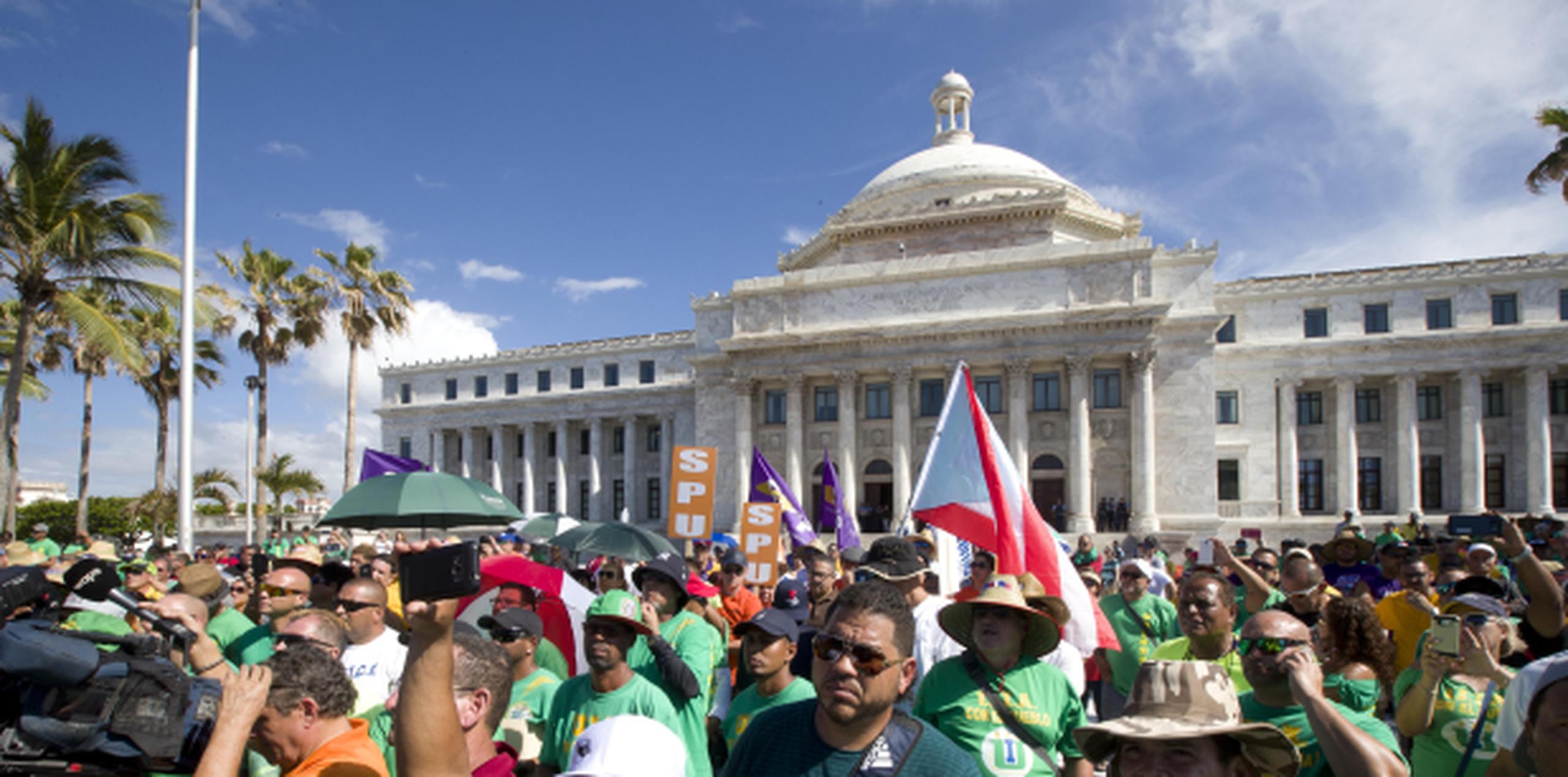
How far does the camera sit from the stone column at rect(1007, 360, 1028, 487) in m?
35.0

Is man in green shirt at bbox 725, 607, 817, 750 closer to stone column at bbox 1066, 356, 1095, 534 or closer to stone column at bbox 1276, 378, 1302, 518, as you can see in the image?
stone column at bbox 1066, 356, 1095, 534

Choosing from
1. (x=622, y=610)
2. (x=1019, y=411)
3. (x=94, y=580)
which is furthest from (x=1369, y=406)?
(x=94, y=580)

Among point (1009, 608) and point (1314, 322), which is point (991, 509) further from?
point (1314, 322)

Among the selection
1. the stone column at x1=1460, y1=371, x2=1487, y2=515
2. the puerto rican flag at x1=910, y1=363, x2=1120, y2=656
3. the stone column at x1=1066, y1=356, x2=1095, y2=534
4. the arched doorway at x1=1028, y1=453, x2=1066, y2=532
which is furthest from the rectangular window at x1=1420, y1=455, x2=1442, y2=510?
the puerto rican flag at x1=910, y1=363, x2=1120, y2=656

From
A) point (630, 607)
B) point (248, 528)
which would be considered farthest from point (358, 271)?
point (630, 607)

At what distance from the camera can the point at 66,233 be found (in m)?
16.4

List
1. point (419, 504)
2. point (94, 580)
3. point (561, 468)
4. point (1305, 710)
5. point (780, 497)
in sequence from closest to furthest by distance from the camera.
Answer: point (1305, 710), point (94, 580), point (419, 504), point (780, 497), point (561, 468)

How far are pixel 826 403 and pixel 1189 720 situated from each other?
36.8 m

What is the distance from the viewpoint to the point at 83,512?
101 ft

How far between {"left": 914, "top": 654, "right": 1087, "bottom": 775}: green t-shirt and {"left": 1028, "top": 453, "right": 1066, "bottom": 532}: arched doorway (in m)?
32.1

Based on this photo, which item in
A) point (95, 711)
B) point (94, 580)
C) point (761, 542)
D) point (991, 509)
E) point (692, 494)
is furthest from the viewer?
point (692, 494)

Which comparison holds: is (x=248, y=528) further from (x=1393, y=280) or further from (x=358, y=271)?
(x=1393, y=280)

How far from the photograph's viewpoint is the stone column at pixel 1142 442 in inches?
1312

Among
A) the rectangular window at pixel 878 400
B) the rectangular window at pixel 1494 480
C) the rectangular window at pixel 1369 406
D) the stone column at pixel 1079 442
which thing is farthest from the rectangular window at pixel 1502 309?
the rectangular window at pixel 878 400
